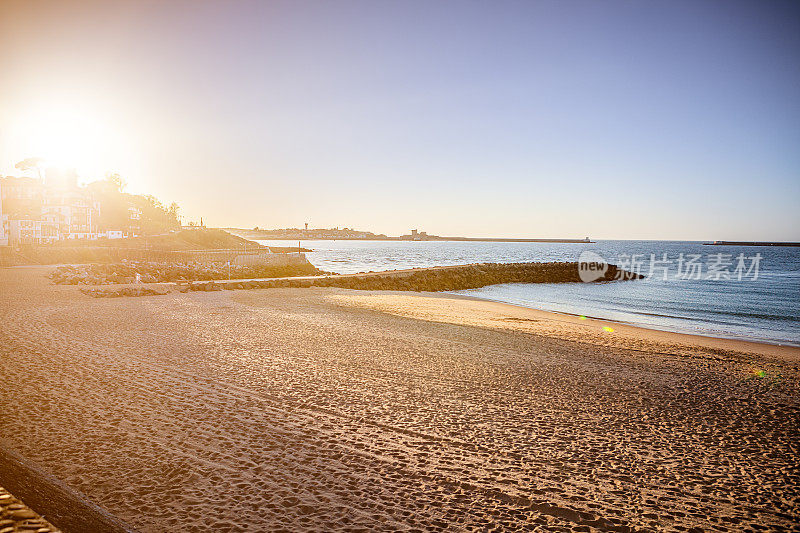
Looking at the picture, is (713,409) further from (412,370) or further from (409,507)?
(409,507)

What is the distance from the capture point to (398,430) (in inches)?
269

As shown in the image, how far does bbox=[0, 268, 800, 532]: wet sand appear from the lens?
186 inches

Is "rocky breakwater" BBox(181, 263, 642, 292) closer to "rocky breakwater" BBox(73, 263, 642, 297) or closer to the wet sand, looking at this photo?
"rocky breakwater" BBox(73, 263, 642, 297)

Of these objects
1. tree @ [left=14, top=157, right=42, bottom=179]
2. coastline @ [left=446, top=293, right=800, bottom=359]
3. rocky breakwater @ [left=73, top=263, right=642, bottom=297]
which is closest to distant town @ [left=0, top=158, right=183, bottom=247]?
tree @ [left=14, top=157, right=42, bottom=179]

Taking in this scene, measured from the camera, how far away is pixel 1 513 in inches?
73.8

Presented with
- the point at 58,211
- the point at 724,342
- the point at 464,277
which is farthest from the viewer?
the point at 58,211

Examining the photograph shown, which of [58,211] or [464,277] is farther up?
[58,211]

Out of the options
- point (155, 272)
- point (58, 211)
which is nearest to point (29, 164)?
point (58, 211)

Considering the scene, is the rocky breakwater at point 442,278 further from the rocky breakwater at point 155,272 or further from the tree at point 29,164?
the tree at point 29,164

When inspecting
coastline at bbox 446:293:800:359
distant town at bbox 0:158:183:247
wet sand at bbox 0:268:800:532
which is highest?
distant town at bbox 0:158:183:247

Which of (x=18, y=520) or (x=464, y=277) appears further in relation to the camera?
(x=464, y=277)

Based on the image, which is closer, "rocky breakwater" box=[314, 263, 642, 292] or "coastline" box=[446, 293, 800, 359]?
"coastline" box=[446, 293, 800, 359]

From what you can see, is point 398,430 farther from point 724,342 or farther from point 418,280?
point 418,280

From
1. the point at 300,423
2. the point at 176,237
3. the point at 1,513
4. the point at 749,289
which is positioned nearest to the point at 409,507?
the point at 300,423
